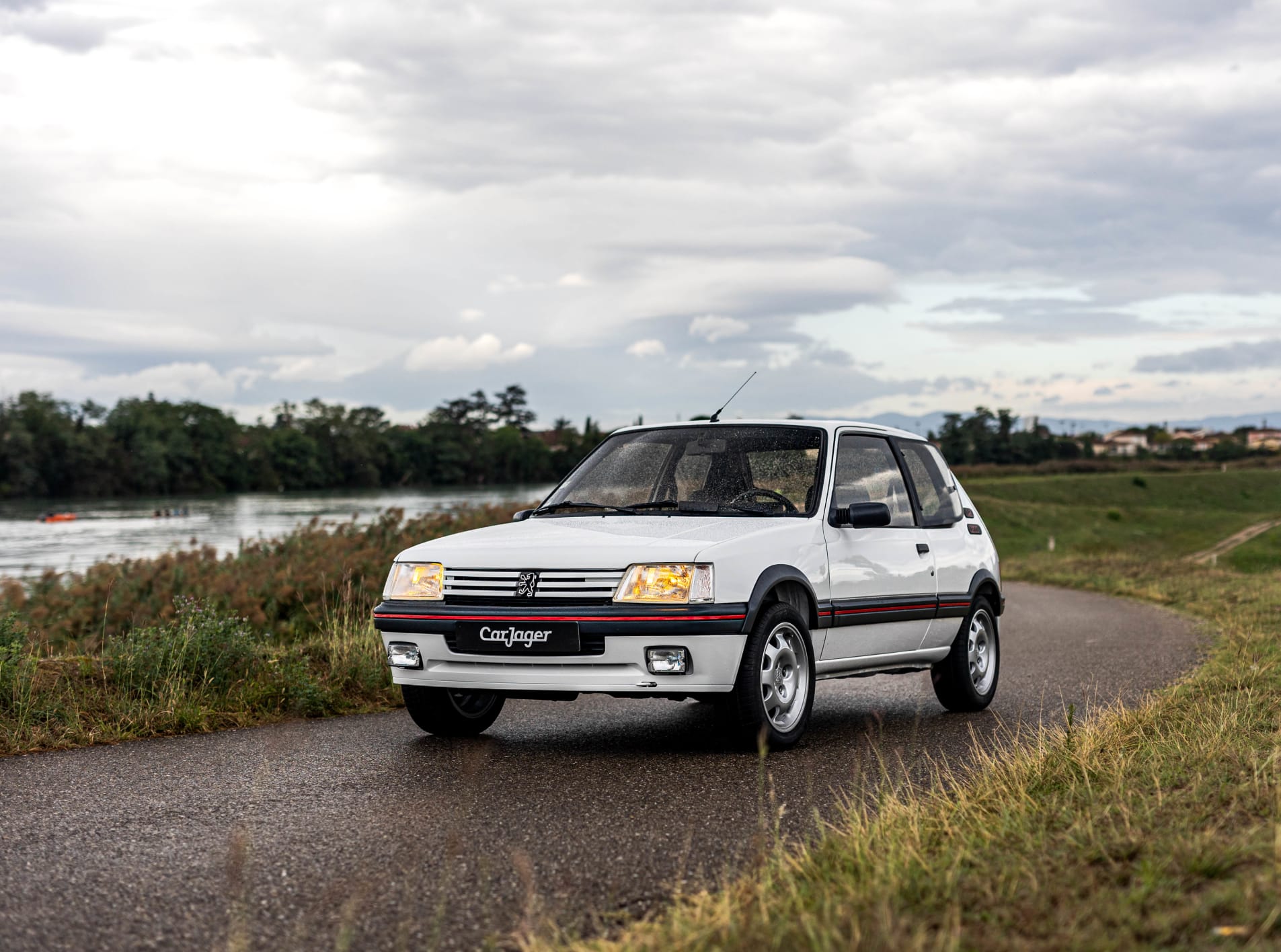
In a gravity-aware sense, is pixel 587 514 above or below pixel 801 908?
above

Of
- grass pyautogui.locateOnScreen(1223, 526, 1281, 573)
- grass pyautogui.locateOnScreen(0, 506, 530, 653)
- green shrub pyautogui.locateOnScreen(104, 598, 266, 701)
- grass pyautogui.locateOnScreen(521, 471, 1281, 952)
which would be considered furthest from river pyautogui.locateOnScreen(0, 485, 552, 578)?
grass pyautogui.locateOnScreen(1223, 526, 1281, 573)

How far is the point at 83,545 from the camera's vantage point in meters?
48.6

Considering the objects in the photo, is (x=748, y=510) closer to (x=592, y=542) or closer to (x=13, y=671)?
(x=592, y=542)

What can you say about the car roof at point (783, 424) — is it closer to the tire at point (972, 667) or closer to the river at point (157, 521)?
the tire at point (972, 667)

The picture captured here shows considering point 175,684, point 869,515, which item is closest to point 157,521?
point 175,684

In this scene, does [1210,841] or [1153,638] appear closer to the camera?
[1210,841]

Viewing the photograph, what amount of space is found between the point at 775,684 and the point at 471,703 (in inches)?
74.9

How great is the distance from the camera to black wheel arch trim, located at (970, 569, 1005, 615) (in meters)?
9.11

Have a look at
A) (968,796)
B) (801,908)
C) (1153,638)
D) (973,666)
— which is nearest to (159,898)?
(801,908)

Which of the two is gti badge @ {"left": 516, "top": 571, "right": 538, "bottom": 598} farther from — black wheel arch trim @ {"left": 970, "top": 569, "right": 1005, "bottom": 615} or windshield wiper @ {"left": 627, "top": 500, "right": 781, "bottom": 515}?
black wheel arch trim @ {"left": 970, "top": 569, "right": 1005, "bottom": 615}

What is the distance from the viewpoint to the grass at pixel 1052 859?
3162 millimetres

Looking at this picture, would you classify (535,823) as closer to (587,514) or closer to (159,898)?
(159,898)

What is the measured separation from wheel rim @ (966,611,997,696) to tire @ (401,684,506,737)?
3331 mm

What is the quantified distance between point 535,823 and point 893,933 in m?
2.34
